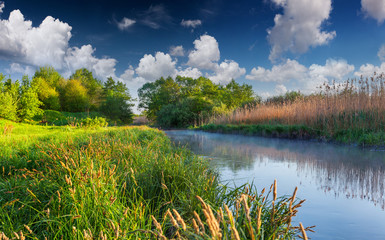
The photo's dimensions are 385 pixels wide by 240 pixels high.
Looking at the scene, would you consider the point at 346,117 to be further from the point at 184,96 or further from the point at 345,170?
the point at 184,96

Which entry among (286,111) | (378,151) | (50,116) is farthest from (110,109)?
(378,151)

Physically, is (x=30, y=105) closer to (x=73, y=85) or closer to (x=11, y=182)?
(x=11, y=182)

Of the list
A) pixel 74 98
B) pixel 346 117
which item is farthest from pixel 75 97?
pixel 346 117

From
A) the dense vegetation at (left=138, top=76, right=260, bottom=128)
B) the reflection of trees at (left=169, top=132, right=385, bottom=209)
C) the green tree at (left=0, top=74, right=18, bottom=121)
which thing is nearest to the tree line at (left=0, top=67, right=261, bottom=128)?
the dense vegetation at (left=138, top=76, right=260, bottom=128)

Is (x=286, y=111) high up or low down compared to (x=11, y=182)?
up

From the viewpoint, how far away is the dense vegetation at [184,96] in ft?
115

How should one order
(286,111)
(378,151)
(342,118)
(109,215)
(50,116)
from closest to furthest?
(109,215)
(378,151)
(342,118)
(286,111)
(50,116)

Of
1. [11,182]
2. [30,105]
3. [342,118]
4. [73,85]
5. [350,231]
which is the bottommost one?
[350,231]

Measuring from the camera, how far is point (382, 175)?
467 centimetres

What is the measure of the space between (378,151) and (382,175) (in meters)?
3.56

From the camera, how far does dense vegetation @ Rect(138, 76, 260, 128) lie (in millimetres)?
34906

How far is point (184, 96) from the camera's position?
4362 cm

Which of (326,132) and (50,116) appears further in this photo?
(50,116)

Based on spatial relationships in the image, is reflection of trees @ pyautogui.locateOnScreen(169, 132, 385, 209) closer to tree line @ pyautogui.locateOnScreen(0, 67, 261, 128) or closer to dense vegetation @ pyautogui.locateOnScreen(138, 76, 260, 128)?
tree line @ pyautogui.locateOnScreen(0, 67, 261, 128)
